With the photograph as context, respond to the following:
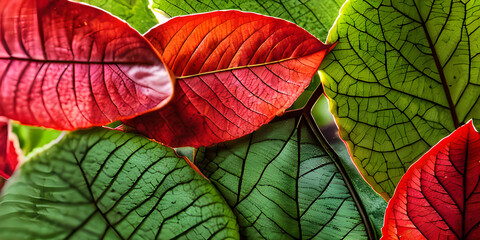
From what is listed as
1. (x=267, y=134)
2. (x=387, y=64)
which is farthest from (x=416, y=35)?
(x=267, y=134)

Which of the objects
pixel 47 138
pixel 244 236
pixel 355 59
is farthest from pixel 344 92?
pixel 47 138

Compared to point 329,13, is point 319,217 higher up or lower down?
lower down

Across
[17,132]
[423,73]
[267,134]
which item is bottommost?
[17,132]

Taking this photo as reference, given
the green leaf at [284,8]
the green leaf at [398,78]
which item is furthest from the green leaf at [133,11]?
the green leaf at [398,78]

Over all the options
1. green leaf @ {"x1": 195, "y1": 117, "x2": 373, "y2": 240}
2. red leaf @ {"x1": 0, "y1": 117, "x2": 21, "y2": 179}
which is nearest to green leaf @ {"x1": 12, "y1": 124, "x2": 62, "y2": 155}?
red leaf @ {"x1": 0, "y1": 117, "x2": 21, "y2": 179}

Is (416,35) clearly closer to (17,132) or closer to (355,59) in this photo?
(355,59)
